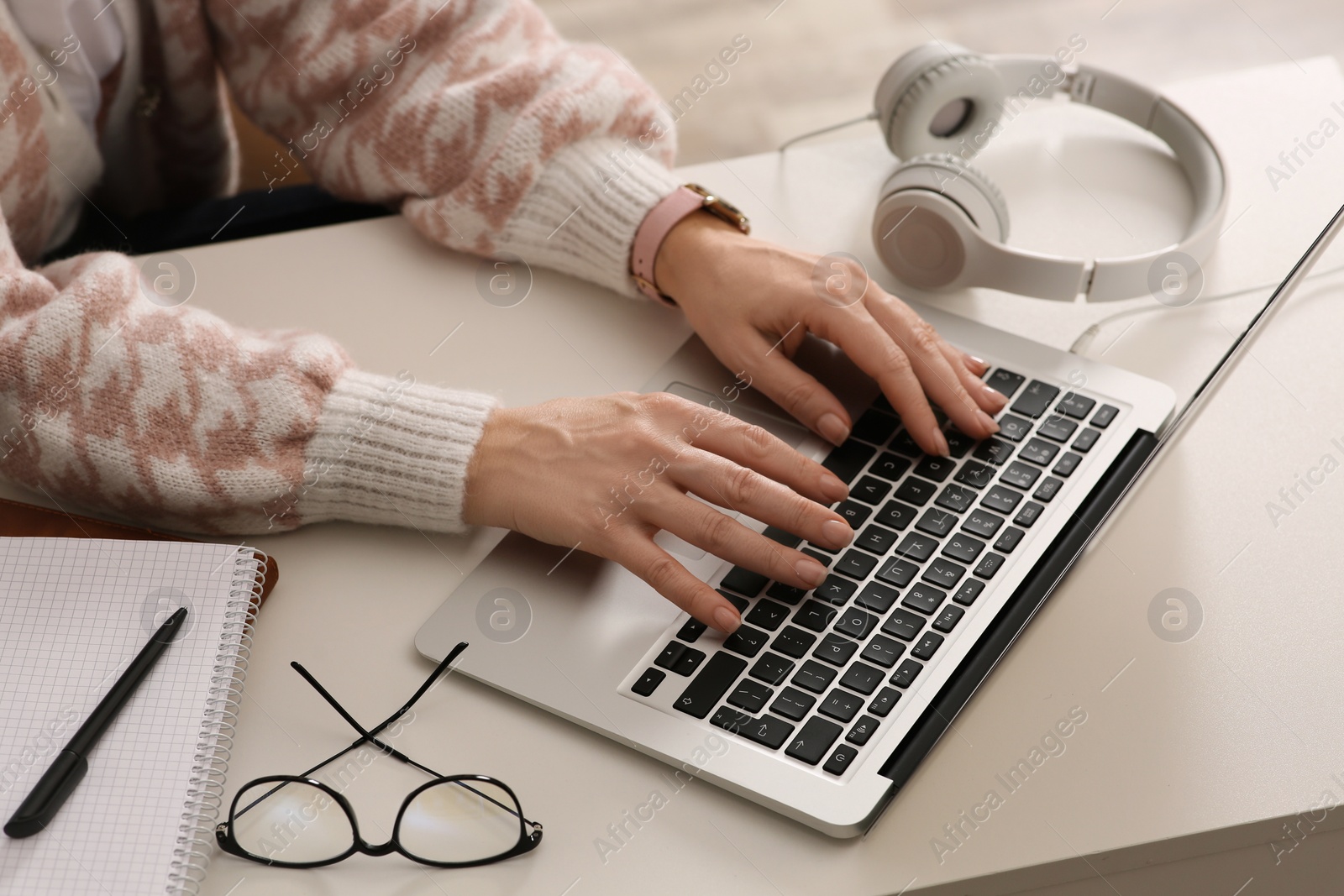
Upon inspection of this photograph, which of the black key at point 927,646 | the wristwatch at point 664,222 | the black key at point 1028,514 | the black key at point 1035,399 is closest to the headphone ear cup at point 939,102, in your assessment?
the wristwatch at point 664,222

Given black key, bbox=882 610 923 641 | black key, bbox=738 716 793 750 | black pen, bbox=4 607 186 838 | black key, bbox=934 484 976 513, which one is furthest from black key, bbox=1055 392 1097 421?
black pen, bbox=4 607 186 838

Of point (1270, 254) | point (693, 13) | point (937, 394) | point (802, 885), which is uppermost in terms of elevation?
point (1270, 254)

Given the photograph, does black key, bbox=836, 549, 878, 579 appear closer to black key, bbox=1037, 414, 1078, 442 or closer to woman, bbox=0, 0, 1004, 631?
woman, bbox=0, 0, 1004, 631

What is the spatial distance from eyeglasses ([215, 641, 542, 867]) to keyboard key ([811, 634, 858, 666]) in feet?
0.60

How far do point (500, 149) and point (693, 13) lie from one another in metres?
1.59

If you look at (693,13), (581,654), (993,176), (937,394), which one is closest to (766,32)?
(693,13)

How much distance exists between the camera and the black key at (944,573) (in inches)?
26.8

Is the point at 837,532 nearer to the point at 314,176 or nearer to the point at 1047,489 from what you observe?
the point at 1047,489

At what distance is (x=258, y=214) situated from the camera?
1.10 metres

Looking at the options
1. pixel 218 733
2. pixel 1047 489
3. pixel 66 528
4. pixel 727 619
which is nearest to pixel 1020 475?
pixel 1047 489

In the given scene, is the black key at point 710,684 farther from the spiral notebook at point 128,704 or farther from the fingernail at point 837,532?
the spiral notebook at point 128,704

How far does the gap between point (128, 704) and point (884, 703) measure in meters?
0.41

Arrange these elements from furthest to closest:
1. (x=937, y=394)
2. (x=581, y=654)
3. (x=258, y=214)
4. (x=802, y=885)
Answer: (x=258, y=214), (x=937, y=394), (x=581, y=654), (x=802, y=885)

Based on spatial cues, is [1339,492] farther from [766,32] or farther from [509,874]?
[766,32]
